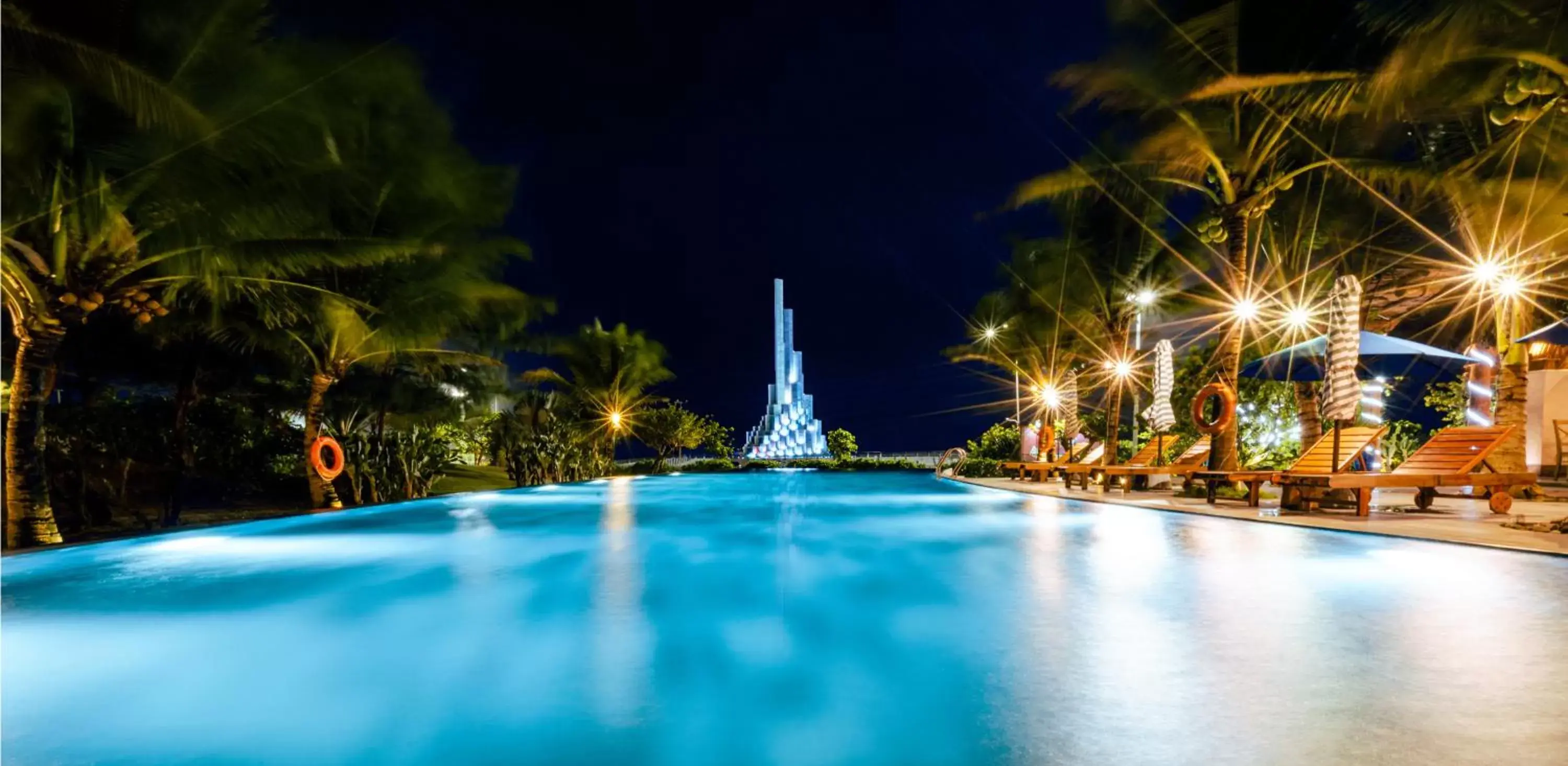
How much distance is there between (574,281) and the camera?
57.5m

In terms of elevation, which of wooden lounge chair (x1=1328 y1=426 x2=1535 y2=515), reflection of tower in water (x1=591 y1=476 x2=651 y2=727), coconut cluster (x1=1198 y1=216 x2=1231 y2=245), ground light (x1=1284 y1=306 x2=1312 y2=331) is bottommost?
reflection of tower in water (x1=591 y1=476 x2=651 y2=727)

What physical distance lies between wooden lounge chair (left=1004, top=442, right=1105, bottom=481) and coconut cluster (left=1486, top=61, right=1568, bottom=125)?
939 cm

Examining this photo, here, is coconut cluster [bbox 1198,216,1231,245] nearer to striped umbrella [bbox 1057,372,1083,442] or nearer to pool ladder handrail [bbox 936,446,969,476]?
striped umbrella [bbox 1057,372,1083,442]

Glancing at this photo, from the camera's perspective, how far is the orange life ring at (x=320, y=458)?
39.2 ft

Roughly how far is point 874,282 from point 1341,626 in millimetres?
68423

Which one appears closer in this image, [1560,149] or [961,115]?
[1560,149]

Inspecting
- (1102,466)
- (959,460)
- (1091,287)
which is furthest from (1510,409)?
(959,460)

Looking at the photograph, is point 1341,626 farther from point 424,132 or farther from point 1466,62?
point 424,132

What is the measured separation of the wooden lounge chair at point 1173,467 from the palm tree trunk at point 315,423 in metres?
13.2

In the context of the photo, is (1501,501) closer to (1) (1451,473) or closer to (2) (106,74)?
(1) (1451,473)

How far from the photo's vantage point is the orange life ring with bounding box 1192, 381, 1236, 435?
1153 cm

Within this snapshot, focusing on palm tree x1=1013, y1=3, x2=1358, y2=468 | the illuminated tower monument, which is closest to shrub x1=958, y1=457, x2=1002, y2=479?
palm tree x1=1013, y1=3, x2=1358, y2=468

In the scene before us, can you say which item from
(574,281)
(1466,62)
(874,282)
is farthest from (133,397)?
(874,282)

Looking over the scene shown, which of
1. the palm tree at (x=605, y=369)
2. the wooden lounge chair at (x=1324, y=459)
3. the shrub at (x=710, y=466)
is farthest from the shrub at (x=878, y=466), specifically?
the wooden lounge chair at (x=1324, y=459)
